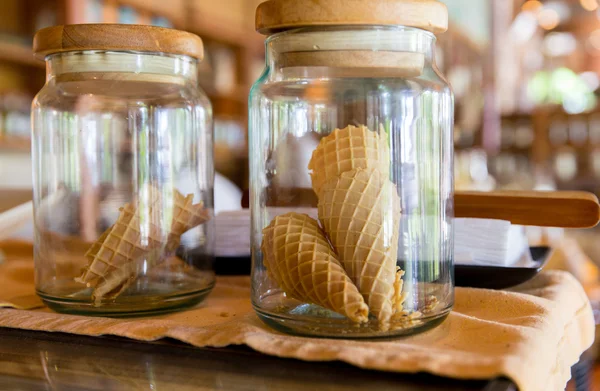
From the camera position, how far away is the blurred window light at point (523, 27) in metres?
6.97

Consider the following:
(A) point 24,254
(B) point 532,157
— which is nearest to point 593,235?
(B) point 532,157

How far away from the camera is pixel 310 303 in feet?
1.84

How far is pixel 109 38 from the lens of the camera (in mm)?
616

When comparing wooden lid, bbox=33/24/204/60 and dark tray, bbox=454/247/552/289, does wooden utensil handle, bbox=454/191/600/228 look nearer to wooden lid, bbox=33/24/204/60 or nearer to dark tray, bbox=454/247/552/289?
dark tray, bbox=454/247/552/289

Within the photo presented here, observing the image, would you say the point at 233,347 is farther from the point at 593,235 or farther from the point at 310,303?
the point at 593,235

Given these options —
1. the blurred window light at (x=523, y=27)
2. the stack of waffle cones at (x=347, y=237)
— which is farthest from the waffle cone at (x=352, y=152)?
the blurred window light at (x=523, y=27)

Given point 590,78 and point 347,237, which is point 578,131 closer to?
point 590,78

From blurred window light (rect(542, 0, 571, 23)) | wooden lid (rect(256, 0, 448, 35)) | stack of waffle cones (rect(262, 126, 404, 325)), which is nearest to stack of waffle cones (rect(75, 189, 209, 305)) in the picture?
stack of waffle cones (rect(262, 126, 404, 325))

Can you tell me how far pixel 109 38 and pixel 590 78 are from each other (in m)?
7.22

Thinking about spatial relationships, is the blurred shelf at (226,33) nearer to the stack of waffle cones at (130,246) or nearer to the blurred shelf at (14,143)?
the blurred shelf at (14,143)

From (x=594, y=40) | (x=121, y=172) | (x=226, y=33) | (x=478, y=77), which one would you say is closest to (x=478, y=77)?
(x=478, y=77)

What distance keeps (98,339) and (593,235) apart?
5322mm

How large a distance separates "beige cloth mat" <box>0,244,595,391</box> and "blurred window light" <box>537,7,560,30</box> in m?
6.77

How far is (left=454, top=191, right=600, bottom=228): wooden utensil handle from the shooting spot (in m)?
0.69
